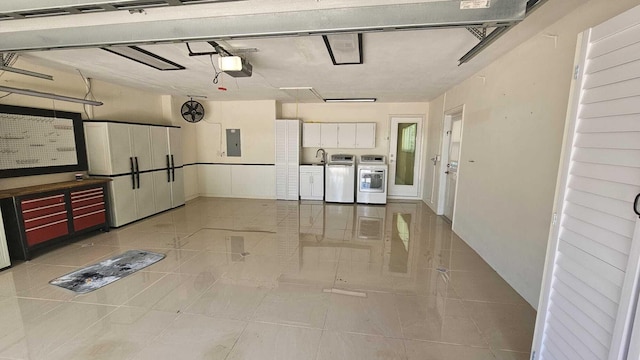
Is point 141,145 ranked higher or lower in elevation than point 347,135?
lower

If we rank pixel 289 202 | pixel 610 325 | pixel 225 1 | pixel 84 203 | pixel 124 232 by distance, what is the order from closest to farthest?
pixel 610 325
pixel 225 1
pixel 84 203
pixel 124 232
pixel 289 202

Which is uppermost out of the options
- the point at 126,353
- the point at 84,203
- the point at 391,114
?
the point at 391,114

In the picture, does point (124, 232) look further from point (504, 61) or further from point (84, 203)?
point (504, 61)

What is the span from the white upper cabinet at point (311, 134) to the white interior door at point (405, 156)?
179cm

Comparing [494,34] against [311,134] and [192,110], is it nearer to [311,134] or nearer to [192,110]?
[311,134]

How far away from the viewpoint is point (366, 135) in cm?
639

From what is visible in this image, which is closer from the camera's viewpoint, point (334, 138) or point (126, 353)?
point (126, 353)

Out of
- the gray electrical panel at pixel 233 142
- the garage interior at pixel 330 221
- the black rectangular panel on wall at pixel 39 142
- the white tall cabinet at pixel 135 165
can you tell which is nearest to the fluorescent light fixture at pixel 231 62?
the garage interior at pixel 330 221

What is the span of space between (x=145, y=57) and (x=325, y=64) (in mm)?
2102

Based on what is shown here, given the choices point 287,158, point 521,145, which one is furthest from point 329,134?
point 521,145

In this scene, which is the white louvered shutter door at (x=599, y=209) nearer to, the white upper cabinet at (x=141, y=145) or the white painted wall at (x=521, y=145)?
the white painted wall at (x=521, y=145)

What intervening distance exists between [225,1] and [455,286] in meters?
3.10

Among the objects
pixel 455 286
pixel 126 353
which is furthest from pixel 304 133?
pixel 126 353

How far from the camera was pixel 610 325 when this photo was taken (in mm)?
1142
